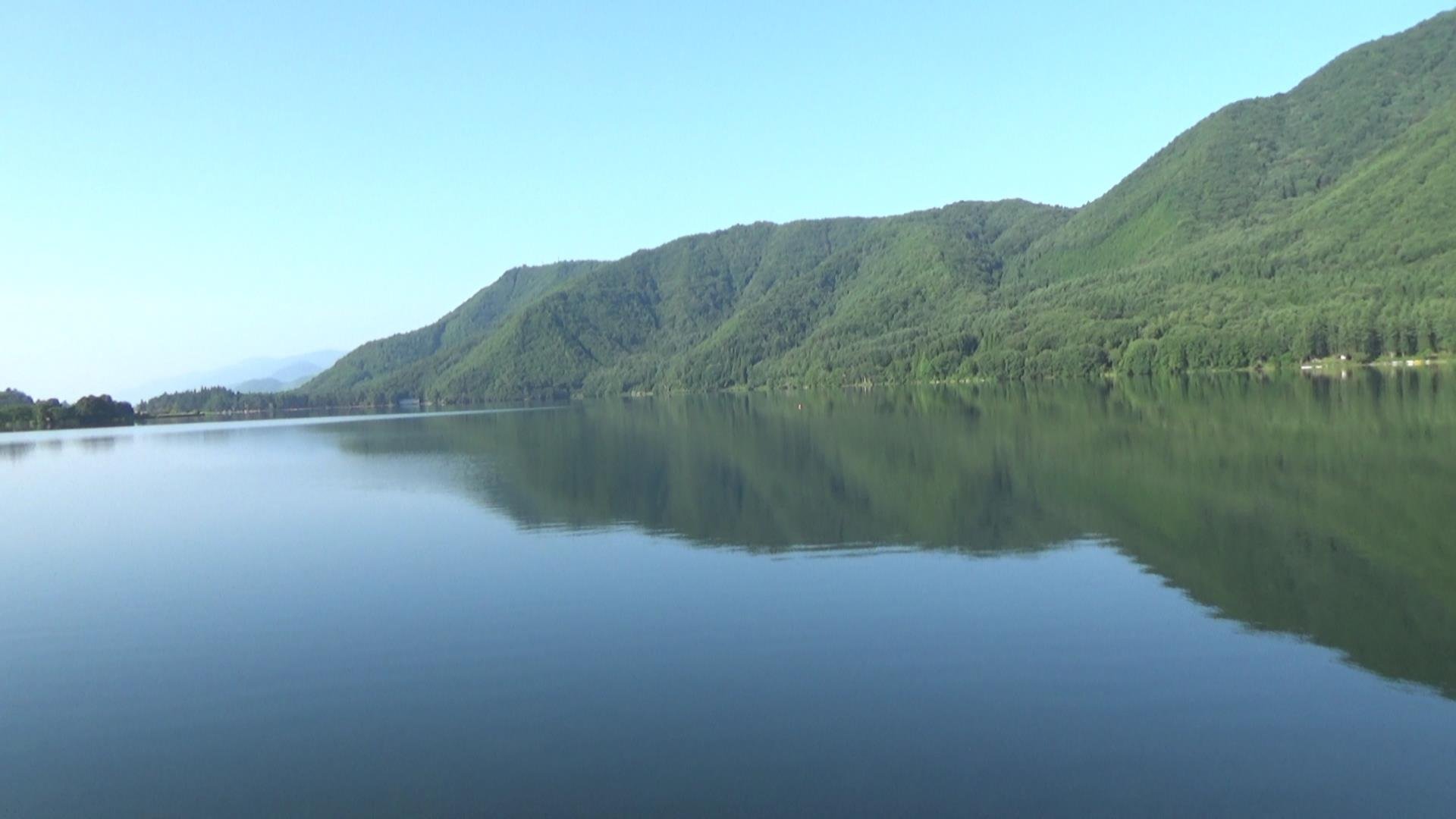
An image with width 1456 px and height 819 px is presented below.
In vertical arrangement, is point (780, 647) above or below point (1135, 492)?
below

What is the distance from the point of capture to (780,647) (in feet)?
57.5

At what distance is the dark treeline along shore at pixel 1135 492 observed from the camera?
18938 millimetres

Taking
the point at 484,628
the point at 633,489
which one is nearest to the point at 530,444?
the point at 633,489

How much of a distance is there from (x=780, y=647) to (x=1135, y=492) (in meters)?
18.4

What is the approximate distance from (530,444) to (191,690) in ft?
187

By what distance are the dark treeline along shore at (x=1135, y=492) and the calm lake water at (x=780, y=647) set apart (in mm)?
188

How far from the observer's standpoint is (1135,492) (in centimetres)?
3152

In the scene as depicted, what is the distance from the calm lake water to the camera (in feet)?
39.4

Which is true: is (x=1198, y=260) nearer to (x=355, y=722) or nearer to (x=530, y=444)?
(x=530, y=444)

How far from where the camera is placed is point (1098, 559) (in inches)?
910

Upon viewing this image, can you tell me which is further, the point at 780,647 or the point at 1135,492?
the point at 1135,492

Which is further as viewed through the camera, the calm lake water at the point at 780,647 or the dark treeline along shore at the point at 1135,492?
the dark treeline along shore at the point at 1135,492

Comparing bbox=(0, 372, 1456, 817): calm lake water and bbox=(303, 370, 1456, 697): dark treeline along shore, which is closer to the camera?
bbox=(0, 372, 1456, 817): calm lake water

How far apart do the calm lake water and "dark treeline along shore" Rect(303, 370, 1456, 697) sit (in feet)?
0.62
